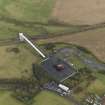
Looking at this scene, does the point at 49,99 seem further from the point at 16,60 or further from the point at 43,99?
the point at 16,60

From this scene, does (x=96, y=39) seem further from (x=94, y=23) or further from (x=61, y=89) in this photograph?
(x=61, y=89)

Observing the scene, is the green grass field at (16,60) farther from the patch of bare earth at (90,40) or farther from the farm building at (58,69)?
the patch of bare earth at (90,40)

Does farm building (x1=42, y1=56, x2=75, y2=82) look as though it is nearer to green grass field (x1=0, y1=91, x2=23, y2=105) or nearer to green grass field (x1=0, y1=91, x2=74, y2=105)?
green grass field (x1=0, y1=91, x2=74, y2=105)

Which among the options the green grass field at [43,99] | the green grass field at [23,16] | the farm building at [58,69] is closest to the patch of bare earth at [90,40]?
the green grass field at [23,16]

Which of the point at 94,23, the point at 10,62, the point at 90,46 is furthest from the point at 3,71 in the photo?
the point at 94,23

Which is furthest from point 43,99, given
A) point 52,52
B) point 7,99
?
point 52,52

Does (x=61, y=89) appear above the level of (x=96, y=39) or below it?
below

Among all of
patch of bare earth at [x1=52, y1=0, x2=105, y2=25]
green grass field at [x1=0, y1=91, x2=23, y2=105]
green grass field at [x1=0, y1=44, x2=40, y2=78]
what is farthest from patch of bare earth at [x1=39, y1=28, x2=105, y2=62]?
green grass field at [x1=0, y1=91, x2=23, y2=105]
